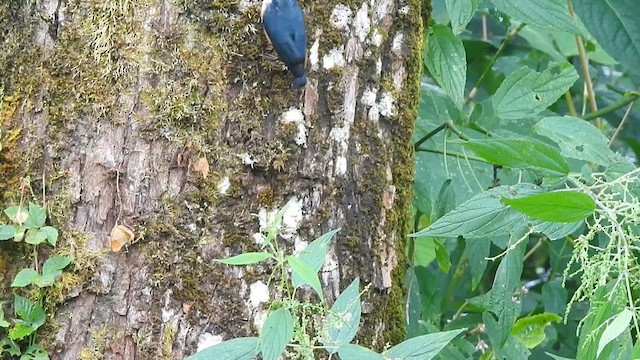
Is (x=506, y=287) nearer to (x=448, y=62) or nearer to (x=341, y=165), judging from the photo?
(x=341, y=165)

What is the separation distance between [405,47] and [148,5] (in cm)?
45

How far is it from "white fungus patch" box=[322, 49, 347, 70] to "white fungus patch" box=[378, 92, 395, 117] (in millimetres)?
100

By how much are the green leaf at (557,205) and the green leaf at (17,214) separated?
71cm

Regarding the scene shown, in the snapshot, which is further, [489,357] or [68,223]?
[489,357]

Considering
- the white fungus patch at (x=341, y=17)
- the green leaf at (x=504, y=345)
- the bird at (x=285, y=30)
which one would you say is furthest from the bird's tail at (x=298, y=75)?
the green leaf at (x=504, y=345)

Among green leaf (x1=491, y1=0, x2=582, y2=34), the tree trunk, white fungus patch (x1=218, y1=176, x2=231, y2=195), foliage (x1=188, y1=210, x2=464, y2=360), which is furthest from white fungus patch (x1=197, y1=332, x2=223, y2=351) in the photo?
green leaf (x1=491, y1=0, x2=582, y2=34)

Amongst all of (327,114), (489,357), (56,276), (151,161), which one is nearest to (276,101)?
(327,114)

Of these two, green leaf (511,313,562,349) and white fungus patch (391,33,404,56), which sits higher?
white fungus patch (391,33,404,56)

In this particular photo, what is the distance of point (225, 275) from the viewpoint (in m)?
1.24

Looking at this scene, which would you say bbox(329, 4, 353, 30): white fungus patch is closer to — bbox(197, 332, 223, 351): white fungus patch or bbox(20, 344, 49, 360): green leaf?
bbox(197, 332, 223, 351): white fungus patch

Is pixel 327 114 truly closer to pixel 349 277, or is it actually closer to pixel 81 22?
pixel 349 277

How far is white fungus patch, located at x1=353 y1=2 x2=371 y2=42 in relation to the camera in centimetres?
134

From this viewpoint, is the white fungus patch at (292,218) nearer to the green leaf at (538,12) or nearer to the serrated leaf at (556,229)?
the serrated leaf at (556,229)

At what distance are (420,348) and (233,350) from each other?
0.26m
